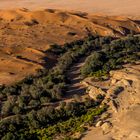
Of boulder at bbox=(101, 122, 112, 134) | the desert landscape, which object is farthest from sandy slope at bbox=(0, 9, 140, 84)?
boulder at bbox=(101, 122, 112, 134)

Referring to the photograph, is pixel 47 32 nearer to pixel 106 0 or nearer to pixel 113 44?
pixel 113 44

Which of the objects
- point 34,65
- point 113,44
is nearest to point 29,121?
point 34,65

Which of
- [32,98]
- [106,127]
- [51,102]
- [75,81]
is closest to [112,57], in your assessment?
[75,81]

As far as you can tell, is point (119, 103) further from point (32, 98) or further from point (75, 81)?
point (75, 81)

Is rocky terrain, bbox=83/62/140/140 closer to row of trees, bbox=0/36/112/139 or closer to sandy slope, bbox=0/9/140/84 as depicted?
row of trees, bbox=0/36/112/139

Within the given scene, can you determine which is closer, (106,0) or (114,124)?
(114,124)
